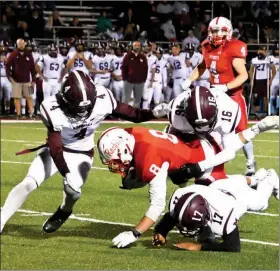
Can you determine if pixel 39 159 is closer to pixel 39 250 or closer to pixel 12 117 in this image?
pixel 39 250

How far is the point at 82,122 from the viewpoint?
22.9ft

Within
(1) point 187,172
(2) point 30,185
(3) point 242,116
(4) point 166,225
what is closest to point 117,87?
(3) point 242,116

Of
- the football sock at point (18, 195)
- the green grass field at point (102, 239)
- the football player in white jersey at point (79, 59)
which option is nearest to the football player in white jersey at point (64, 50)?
the football player in white jersey at point (79, 59)

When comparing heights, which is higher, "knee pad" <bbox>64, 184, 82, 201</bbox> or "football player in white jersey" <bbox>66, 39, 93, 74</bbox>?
"knee pad" <bbox>64, 184, 82, 201</bbox>

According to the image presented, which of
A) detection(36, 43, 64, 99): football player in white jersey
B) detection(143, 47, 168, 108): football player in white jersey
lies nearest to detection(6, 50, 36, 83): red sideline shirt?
detection(36, 43, 64, 99): football player in white jersey

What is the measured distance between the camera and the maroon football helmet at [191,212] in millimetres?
6270

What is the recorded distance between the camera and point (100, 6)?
953 inches

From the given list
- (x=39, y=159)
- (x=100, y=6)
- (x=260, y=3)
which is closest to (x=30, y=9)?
(x=100, y=6)

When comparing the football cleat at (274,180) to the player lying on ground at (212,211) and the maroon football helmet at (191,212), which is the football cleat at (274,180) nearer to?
the player lying on ground at (212,211)

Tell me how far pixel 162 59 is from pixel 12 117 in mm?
3625

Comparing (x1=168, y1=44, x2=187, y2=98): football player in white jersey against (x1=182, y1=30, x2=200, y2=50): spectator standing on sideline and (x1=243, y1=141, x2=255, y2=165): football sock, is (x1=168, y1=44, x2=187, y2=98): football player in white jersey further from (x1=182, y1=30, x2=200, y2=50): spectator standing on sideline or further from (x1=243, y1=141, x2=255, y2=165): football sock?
(x1=243, y1=141, x2=255, y2=165): football sock

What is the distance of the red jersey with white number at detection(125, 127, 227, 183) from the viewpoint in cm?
638

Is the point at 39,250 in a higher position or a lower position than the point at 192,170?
lower

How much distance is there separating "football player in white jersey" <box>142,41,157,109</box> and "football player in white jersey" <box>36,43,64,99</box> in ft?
6.40
